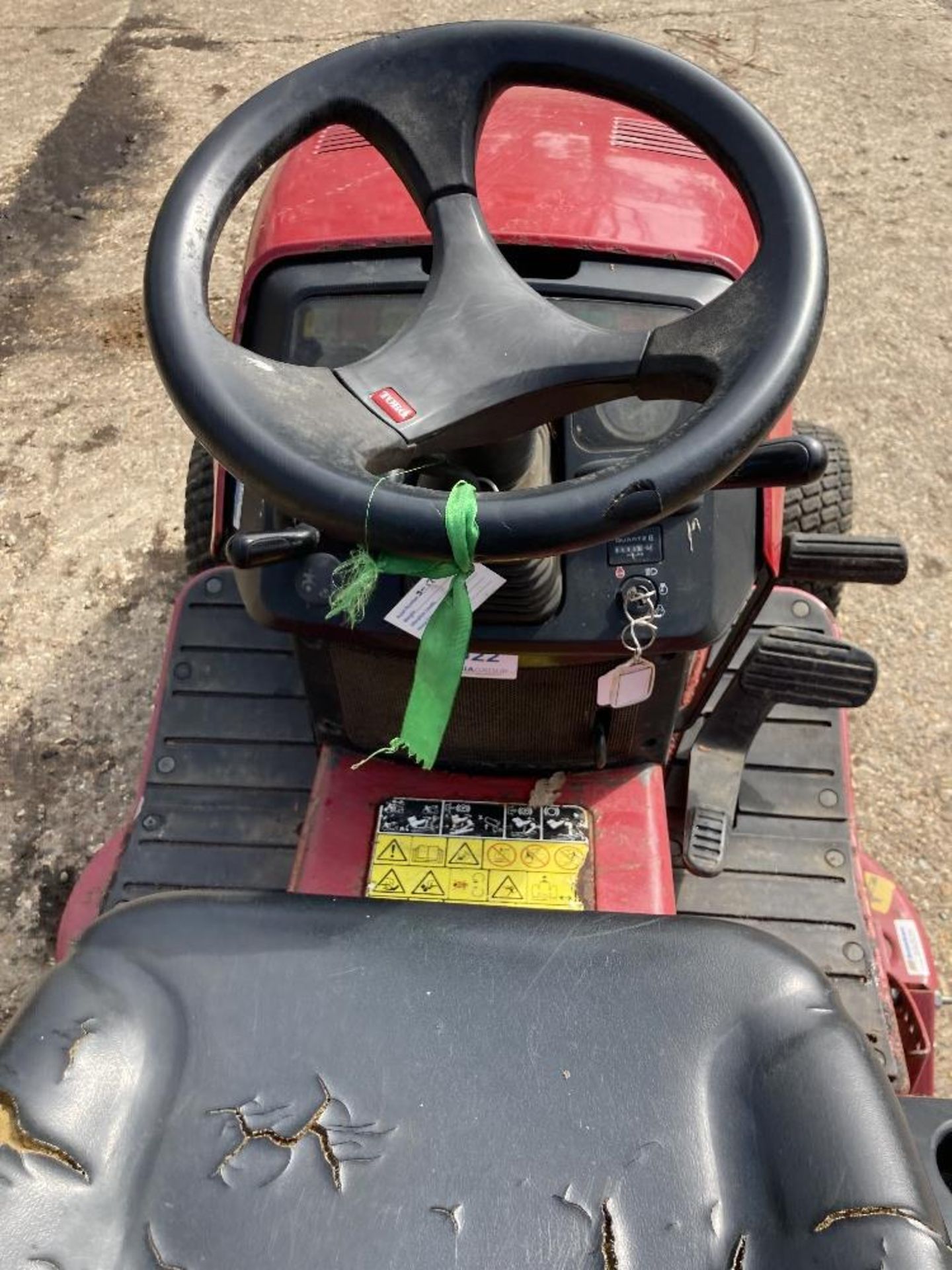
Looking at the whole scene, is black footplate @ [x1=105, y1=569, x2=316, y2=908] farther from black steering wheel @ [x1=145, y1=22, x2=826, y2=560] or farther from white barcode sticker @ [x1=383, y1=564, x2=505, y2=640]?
black steering wheel @ [x1=145, y1=22, x2=826, y2=560]

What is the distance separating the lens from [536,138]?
1603mm

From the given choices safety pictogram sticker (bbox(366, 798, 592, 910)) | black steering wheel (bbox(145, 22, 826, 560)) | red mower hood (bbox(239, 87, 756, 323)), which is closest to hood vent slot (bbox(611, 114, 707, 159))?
red mower hood (bbox(239, 87, 756, 323))

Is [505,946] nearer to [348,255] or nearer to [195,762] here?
[348,255]

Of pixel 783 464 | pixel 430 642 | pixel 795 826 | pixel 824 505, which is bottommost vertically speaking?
pixel 795 826

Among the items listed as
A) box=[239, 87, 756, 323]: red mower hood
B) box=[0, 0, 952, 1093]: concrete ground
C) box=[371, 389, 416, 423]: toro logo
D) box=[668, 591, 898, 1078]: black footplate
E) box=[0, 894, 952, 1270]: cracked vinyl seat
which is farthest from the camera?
box=[0, 0, 952, 1093]: concrete ground

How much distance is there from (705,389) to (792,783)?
100 cm

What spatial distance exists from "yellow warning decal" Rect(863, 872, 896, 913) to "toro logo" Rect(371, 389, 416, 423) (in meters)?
1.20

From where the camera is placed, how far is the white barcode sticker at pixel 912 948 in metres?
1.73

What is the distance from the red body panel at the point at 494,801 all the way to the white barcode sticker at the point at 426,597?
384 mm

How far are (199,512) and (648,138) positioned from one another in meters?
1.08

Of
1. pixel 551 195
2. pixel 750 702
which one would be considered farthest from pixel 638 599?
pixel 551 195

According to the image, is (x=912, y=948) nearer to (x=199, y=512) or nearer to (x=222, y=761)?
(x=222, y=761)

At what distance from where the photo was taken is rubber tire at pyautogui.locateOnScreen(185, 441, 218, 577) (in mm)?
2201

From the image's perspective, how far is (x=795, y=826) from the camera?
1.78 meters
